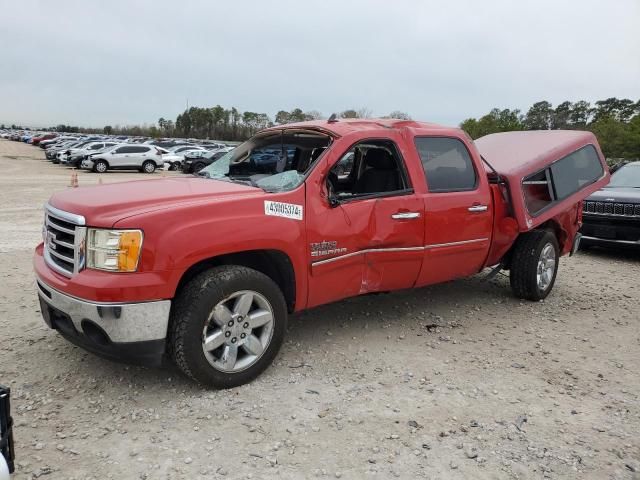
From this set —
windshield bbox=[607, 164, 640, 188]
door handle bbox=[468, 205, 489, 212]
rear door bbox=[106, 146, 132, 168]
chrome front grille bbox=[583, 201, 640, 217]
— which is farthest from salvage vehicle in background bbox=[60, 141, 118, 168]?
door handle bbox=[468, 205, 489, 212]

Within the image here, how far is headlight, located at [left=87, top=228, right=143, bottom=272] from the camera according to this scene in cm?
328

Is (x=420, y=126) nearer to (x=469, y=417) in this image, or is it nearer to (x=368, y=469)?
(x=469, y=417)

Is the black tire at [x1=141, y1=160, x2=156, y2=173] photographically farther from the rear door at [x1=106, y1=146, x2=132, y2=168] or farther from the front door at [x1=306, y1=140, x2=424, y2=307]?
the front door at [x1=306, y1=140, x2=424, y2=307]

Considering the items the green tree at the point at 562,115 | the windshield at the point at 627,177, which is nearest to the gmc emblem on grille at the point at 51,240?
the windshield at the point at 627,177

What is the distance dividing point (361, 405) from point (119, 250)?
6.03ft

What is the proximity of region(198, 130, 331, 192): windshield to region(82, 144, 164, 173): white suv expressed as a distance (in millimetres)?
26623

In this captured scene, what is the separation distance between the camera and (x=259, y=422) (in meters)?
3.38

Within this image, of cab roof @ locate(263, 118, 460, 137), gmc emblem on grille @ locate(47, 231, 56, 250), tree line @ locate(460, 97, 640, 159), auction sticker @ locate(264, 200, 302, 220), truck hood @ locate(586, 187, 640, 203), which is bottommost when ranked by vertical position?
gmc emblem on grille @ locate(47, 231, 56, 250)

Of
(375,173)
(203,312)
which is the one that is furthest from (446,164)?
(203,312)

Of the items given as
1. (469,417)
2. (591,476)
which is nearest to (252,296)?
(469,417)

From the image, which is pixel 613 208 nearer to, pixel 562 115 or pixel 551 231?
pixel 551 231

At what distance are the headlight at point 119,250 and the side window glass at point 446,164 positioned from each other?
8.68 feet

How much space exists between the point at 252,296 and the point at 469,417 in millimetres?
1622

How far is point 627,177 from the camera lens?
9.66 meters
